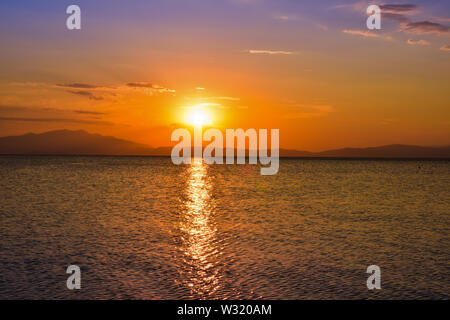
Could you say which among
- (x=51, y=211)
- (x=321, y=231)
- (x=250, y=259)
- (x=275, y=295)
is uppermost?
(x=51, y=211)

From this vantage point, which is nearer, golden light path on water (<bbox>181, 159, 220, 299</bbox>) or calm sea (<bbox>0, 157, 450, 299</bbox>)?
calm sea (<bbox>0, 157, 450, 299</bbox>)

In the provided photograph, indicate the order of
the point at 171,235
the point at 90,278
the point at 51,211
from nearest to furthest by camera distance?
1. the point at 90,278
2. the point at 171,235
3. the point at 51,211

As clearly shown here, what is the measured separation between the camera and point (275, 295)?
49.1 ft

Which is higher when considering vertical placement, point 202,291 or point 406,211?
point 406,211

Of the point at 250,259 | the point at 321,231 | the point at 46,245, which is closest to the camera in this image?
the point at 250,259

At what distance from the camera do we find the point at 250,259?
20.1 meters

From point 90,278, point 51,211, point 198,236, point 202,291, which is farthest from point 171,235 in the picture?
point 51,211

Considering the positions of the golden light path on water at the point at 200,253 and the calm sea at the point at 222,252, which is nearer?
the calm sea at the point at 222,252
